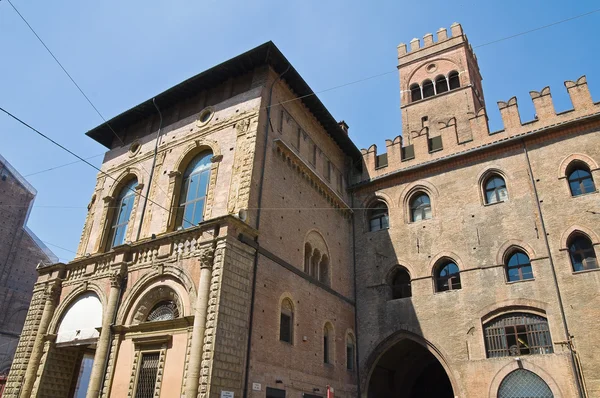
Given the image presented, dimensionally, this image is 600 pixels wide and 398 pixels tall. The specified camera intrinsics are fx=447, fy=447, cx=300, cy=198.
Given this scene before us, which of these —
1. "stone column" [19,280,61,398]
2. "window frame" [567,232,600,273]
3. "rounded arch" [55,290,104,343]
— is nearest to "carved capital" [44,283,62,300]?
"stone column" [19,280,61,398]

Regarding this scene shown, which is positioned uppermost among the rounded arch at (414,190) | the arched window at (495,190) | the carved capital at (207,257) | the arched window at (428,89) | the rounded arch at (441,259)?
the arched window at (428,89)

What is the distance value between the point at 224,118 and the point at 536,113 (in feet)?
39.9

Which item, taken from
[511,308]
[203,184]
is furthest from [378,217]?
[203,184]

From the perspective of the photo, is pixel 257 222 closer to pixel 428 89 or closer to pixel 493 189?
pixel 493 189

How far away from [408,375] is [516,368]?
624 cm

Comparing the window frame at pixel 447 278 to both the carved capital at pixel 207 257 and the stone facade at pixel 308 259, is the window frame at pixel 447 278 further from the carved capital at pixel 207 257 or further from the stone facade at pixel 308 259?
the carved capital at pixel 207 257

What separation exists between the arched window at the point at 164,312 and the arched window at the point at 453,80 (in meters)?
20.4

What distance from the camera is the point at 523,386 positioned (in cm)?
1417

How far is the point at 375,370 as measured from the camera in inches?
706

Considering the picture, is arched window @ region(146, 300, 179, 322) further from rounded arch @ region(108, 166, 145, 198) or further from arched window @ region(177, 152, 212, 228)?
rounded arch @ region(108, 166, 145, 198)

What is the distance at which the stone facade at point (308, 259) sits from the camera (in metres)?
12.8

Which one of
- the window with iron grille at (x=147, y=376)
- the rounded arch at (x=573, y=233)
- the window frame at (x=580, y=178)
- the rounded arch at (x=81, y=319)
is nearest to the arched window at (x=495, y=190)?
the window frame at (x=580, y=178)

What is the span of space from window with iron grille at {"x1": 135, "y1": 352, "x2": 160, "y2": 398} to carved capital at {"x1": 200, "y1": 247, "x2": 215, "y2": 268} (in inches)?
116

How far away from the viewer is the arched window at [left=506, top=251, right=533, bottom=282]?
15570mm
